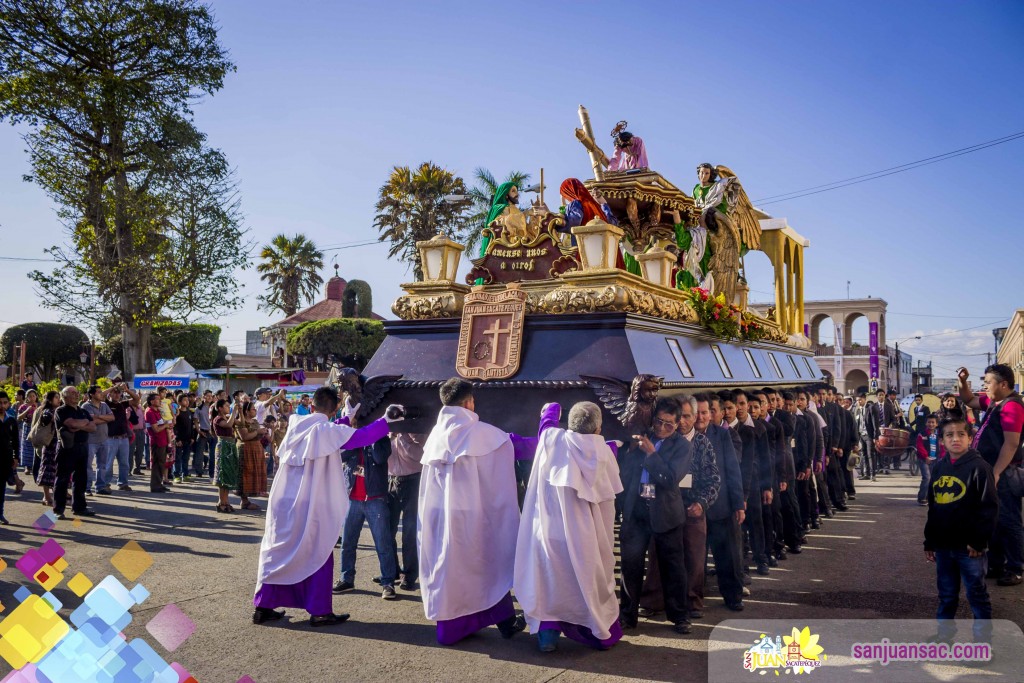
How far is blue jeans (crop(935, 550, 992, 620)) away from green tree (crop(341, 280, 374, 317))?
44.9m

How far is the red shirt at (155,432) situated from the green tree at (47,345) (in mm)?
29718

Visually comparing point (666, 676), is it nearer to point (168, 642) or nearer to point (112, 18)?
point (168, 642)

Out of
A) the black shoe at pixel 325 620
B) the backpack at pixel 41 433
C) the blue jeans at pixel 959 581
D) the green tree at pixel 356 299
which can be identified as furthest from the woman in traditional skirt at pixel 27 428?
the green tree at pixel 356 299

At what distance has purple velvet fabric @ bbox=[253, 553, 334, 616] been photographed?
223 inches

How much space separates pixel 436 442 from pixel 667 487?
1.69 metres

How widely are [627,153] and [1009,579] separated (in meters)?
6.50

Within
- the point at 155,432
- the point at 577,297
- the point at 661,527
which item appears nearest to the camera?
the point at 661,527

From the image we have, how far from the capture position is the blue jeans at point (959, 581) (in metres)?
4.99

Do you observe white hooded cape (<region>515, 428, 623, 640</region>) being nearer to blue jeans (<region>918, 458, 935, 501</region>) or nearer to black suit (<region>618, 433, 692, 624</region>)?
black suit (<region>618, 433, 692, 624</region>)

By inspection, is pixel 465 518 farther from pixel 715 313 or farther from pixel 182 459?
pixel 182 459

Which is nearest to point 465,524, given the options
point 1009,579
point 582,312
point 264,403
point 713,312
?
point 582,312

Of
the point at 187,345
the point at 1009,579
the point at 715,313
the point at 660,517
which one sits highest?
the point at 187,345

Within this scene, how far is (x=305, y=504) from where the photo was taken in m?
5.76

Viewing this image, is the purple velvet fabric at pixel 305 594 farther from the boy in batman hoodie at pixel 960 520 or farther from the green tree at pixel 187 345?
the green tree at pixel 187 345
